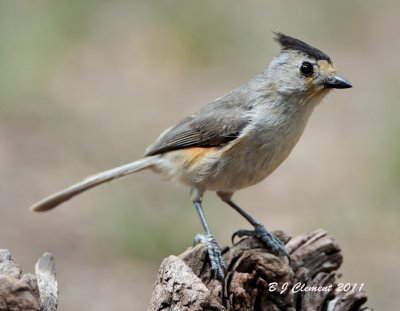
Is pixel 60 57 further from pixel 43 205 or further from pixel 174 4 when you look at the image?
pixel 43 205

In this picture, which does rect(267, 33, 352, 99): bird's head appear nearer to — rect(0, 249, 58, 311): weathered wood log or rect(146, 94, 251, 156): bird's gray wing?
rect(146, 94, 251, 156): bird's gray wing

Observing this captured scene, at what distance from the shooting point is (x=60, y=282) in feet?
26.2

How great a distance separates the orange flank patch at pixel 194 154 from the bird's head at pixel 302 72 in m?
0.67

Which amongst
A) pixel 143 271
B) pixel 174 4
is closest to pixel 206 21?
pixel 174 4

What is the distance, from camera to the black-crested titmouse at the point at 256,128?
5.80 metres

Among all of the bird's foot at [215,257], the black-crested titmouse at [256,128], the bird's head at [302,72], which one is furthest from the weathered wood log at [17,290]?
the bird's head at [302,72]

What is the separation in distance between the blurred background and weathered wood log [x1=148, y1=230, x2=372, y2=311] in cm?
254

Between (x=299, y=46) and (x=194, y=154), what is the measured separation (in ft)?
3.54

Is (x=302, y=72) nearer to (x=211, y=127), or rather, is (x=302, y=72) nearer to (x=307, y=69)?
(x=307, y=69)

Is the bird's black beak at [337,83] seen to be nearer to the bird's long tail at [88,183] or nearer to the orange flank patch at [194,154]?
the orange flank patch at [194,154]

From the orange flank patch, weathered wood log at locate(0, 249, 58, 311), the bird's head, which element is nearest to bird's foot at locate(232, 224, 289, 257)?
the orange flank patch

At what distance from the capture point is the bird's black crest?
5.82 m

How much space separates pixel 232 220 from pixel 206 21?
4.64 m

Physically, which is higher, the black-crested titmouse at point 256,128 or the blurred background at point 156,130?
the blurred background at point 156,130
